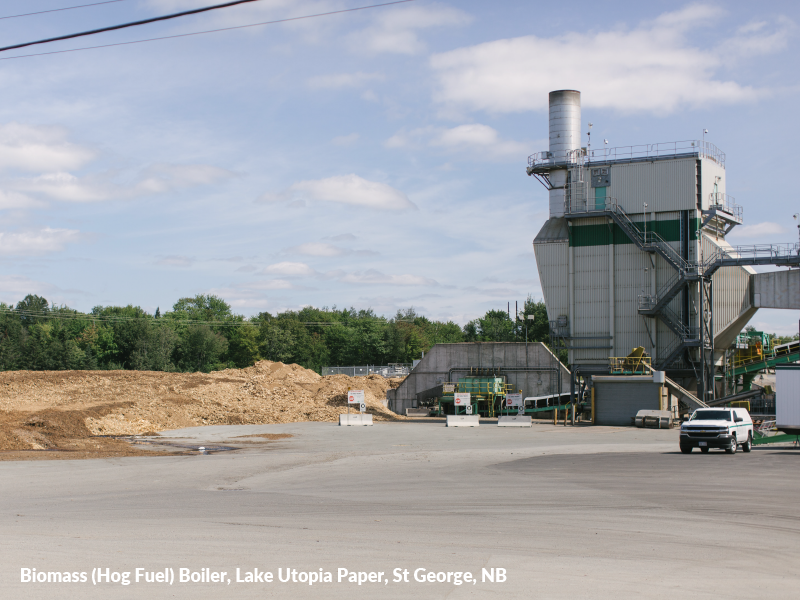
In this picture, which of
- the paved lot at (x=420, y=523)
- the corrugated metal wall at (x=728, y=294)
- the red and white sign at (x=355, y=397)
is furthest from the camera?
the corrugated metal wall at (x=728, y=294)

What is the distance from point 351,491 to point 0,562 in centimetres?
904

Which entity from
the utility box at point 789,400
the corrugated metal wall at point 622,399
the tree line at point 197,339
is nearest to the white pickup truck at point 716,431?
the utility box at point 789,400

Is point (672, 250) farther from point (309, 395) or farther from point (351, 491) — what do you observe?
point (351, 491)

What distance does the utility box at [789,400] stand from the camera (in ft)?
105

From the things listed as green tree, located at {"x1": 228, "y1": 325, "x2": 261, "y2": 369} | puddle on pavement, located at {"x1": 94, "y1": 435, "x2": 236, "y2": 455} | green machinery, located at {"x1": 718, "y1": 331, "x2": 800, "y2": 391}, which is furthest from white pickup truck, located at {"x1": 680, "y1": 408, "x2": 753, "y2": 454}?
green tree, located at {"x1": 228, "y1": 325, "x2": 261, "y2": 369}

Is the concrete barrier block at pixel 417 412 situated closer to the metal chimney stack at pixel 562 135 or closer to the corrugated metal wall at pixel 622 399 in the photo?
the corrugated metal wall at pixel 622 399

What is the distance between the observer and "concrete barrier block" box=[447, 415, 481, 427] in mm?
47406

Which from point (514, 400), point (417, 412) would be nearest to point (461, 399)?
point (514, 400)

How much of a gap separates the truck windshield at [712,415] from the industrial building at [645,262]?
23.4 metres

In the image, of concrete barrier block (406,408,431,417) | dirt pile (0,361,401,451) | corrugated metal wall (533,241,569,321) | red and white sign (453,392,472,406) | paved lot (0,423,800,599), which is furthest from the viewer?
concrete barrier block (406,408,431,417)

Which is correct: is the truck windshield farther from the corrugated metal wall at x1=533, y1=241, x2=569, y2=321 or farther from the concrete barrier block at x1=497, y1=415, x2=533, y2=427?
the corrugated metal wall at x1=533, y1=241, x2=569, y2=321

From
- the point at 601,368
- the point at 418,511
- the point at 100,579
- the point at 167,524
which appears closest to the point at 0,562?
the point at 100,579

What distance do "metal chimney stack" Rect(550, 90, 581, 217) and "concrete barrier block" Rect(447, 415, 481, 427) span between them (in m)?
19.3

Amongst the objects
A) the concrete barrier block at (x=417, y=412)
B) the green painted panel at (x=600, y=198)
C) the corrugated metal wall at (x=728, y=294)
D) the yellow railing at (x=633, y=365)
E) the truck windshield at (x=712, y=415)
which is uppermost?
the green painted panel at (x=600, y=198)
